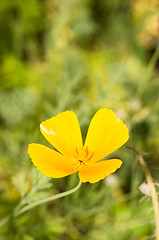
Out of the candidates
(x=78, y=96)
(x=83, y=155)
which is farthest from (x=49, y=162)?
(x=78, y=96)

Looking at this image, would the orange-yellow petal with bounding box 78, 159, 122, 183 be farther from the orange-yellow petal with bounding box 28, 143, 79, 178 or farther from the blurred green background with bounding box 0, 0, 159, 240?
the blurred green background with bounding box 0, 0, 159, 240

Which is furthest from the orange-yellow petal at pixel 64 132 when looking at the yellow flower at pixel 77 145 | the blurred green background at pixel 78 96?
the blurred green background at pixel 78 96

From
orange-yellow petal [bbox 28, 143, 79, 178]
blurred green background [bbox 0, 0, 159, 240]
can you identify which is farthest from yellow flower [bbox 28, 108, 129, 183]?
blurred green background [bbox 0, 0, 159, 240]

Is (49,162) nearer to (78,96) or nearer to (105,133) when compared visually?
(105,133)

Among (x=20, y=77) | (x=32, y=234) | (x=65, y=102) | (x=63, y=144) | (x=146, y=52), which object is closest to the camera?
(x=63, y=144)

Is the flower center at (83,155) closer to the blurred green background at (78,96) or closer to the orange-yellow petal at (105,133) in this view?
the orange-yellow petal at (105,133)

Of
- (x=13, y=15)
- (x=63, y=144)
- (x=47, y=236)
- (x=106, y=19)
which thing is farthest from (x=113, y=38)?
(x=63, y=144)

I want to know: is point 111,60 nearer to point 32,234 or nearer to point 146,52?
point 146,52
